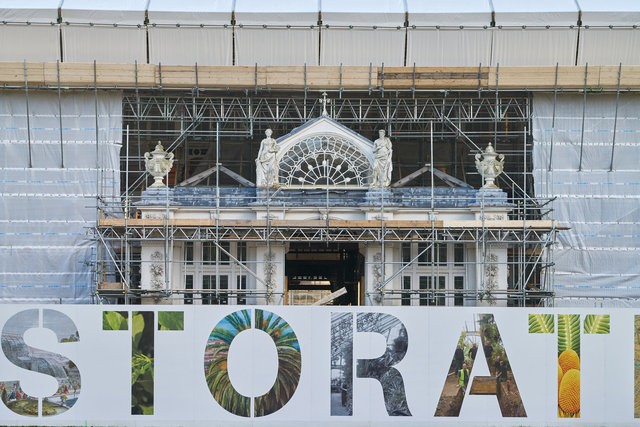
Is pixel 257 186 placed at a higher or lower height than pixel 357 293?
higher

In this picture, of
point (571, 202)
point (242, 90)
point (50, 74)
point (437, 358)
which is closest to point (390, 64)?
point (242, 90)

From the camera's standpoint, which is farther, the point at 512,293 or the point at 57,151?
the point at 57,151

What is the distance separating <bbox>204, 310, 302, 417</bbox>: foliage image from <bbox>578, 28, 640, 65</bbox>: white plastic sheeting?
1889 cm

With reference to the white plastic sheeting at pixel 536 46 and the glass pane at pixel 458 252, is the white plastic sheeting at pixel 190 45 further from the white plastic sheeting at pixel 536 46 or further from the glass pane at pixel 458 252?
the glass pane at pixel 458 252

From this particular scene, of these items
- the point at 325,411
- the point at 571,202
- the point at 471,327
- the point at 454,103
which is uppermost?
the point at 454,103

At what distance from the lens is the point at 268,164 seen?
3819 centimetres

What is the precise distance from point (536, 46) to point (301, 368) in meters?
18.5

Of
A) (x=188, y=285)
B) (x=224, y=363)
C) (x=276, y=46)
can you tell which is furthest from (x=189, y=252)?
(x=224, y=363)

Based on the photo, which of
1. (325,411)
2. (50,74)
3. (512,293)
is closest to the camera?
A: (325,411)

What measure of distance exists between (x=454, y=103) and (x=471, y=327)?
520 inches

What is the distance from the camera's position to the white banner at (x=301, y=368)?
28859mm

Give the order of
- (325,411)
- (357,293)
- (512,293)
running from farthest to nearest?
1. (357,293)
2. (512,293)
3. (325,411)

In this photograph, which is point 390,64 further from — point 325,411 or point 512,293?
point 325,411

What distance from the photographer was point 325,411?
1136 inches
